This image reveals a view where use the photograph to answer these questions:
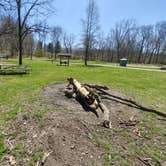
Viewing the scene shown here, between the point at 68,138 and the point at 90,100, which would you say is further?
the point at 90,100

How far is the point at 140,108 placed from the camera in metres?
5.89

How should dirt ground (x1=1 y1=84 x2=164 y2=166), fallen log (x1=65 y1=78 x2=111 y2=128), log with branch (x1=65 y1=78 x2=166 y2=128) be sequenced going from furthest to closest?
log with branch (x1=65 y1=78 x2=166 y2=128) → fallen log (x1=65 y1=78 x2=111 y2=128) → dirt ground (x1=1 y1=84 x2=164 y2=166)

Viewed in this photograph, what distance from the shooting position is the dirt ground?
2914mm

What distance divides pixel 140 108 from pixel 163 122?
113cm

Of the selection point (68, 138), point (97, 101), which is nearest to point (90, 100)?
point (97, 101)

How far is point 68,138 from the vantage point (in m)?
3.49

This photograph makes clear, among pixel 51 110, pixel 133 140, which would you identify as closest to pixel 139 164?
pixel 133 140

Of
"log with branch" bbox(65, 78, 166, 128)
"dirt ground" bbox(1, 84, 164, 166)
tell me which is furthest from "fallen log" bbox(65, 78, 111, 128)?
"dirt ground" bbox(1, 84, 164, 166)

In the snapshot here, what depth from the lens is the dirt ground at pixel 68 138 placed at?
2.91 m

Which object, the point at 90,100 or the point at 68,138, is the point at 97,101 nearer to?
the point at 90,100

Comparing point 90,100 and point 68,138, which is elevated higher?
point 90,100

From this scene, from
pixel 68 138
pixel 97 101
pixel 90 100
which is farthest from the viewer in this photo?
pixel 97 101

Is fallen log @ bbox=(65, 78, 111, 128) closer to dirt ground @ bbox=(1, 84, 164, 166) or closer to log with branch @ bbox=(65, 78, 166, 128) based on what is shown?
log with branch @ bbox=(65, 78, 166, 128)

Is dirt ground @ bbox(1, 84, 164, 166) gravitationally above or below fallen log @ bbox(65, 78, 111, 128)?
below
